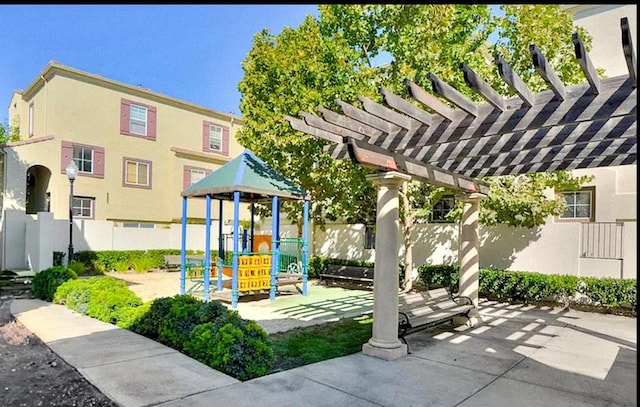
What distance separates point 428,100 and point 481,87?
551 millimetres

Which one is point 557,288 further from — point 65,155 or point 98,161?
point 65,155

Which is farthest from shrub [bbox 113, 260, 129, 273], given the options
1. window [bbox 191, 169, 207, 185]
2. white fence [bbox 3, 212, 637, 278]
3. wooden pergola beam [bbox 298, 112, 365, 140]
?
wooden pergola beam [bbox 298, 112, 365, 140]

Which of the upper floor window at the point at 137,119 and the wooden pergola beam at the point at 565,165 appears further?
the upper floor window at the point at 137,119

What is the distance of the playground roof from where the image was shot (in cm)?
1048

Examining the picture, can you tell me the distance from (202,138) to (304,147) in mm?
11919

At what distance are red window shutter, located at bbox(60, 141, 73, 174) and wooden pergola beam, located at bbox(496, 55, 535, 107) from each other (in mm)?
18612

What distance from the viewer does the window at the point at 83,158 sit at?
18.2 m

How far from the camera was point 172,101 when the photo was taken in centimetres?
2134

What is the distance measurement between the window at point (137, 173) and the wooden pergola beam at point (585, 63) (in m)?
19.6

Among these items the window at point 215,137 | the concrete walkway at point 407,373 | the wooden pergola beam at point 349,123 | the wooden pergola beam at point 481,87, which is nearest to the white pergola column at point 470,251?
the concrete walkway at point 407,373

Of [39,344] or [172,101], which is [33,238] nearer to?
[172,101]

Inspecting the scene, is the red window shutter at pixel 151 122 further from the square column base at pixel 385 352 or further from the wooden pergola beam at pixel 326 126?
the square column base at pixel 385 352

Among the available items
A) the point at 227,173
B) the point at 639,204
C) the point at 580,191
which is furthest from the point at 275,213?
the point at 639,204

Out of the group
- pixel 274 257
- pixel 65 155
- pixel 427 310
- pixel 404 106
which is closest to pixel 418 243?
pixel 274 257
